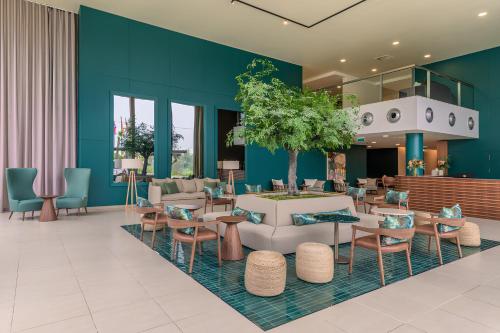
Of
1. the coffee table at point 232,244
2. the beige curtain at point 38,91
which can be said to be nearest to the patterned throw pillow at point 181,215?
the coffee table at point 232,244

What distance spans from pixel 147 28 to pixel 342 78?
30.3 feet

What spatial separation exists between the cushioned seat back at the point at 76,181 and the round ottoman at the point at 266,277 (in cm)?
626

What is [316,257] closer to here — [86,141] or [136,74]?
[86,141]

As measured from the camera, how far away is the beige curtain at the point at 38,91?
7840 mm

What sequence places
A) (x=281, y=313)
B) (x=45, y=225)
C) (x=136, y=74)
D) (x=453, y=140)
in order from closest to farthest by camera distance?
1. (x=281, y=313)
2. (x=45, y=225)
3. (x=136, y=74)
4. (x=453, y=140)

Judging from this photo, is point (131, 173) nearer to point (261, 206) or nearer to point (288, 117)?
point (261, 206)

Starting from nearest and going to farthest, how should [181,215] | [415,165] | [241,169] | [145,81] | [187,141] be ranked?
1. [181,215]
2. [145,81]
3. [415,165]
4. [187,141]
5. [241,169]

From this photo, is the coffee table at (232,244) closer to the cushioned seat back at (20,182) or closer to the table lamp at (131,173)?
the table lamp at (131,173)

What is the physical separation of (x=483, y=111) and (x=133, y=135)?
12.5 meters

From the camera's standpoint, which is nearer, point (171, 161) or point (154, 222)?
point (154, 222)

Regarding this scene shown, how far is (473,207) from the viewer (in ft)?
27.0

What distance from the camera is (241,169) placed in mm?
11859

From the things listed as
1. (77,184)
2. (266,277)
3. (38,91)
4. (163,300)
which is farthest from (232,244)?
(38,91)

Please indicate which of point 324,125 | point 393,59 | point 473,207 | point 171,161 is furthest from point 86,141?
point 393,59
